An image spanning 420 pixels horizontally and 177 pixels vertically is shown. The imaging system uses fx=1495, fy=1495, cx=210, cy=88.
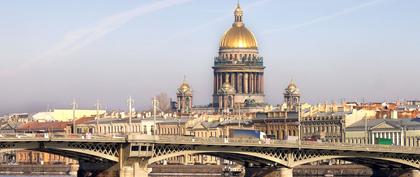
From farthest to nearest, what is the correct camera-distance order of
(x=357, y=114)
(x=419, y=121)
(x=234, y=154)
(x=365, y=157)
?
1. (x=357, y=114)
2. (x=419, y=121)
3. (x=365, y=157)
4. (x=234, y=154)

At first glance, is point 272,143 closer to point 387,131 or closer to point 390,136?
point 390,136

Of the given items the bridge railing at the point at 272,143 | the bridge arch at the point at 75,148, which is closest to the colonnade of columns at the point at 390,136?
the bridge railing at the point at 272,143

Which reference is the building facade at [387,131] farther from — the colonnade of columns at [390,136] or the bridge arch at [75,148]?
the bridge arch at [75,148]

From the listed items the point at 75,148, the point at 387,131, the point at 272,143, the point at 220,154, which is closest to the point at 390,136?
the point at 387,131

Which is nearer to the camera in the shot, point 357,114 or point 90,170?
point 90,170

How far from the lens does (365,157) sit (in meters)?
118

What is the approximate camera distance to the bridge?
98.5m

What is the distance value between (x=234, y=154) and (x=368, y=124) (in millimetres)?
59253

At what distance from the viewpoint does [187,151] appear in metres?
106

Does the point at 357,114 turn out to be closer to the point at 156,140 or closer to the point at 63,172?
the point at 63,172

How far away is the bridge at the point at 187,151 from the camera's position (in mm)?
98500

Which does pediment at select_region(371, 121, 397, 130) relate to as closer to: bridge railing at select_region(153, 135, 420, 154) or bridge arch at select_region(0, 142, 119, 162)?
bridge railing at select_region(153, 135, 420, 154)

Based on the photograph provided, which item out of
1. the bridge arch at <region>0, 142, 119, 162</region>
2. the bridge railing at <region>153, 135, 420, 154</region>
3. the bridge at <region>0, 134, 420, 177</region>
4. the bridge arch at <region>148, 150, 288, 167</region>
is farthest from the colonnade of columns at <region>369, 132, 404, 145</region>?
the bridge arch at <region>0, 142, 119, 162</region>

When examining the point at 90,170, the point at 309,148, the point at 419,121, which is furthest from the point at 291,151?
the point at 419,121
